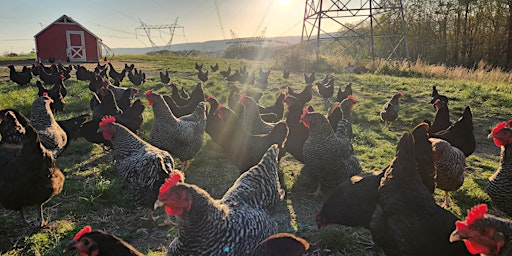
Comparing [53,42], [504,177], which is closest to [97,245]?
[504,177]

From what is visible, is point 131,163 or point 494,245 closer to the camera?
point 494,245

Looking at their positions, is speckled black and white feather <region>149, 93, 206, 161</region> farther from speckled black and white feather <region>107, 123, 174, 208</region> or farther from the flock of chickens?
speckled black and white feather <region>107, 123, 174, 208</region>

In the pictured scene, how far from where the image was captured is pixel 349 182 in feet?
12.2

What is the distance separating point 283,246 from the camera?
88.4 inches

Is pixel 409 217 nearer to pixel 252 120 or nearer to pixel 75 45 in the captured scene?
pixel 252 120

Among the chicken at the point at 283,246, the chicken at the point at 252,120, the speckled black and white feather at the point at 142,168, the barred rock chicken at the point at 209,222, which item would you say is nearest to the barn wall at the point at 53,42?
the chicken at the point at 252,120

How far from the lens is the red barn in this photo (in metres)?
30.3

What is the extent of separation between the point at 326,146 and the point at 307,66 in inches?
773

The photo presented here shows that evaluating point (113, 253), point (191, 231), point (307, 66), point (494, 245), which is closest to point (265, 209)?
point (191, 231)

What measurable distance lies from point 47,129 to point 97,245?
387 centimetres

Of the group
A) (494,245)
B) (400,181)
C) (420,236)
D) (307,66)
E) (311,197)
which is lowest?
(311,197)

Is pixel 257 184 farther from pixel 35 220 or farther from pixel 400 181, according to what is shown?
pixel 35 220

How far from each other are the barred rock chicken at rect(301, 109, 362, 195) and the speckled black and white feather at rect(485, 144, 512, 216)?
1667mm

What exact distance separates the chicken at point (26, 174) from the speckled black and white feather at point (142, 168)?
2.71 ft
